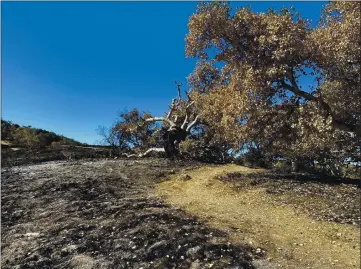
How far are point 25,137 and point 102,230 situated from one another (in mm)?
38145

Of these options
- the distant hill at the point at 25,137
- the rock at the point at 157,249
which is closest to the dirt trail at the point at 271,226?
the rock at the point at 157,249

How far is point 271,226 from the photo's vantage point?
14172mm

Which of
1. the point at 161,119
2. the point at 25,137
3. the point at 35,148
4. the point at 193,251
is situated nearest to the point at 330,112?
the point at 193,251

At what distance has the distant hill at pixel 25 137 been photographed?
45950 millimetres

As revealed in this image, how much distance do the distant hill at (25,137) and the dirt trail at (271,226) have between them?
31.6 m

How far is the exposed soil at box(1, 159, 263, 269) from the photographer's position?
11.2 meters

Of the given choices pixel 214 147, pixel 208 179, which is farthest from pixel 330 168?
pixel 208 179

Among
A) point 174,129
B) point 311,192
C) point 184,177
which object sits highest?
point 174,129

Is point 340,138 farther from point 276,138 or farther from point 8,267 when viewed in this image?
point 8,267

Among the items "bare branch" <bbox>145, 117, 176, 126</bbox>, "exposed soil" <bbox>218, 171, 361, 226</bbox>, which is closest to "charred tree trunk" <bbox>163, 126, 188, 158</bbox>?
"bare branch" <bbox>145, 117, 176, 126</bbox>

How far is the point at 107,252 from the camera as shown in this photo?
38.6 ft

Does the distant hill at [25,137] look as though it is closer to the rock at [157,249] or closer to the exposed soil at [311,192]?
the exposed soil at [311,192]

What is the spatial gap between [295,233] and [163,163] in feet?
53.9

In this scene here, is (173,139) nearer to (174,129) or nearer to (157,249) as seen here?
(174,129)
